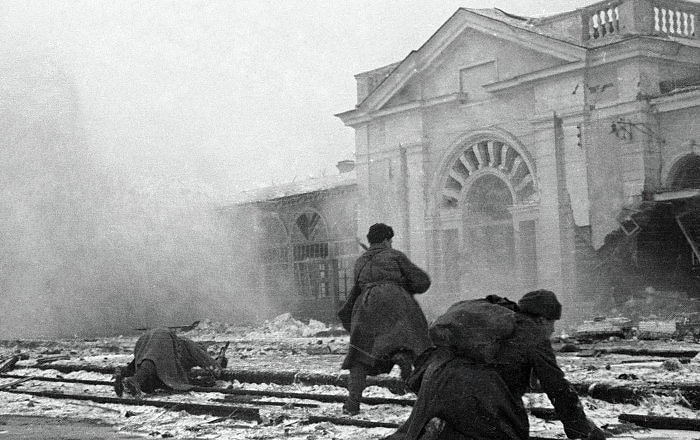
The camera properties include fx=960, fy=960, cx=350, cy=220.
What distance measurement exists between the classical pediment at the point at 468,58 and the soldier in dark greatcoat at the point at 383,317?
47.7 ft

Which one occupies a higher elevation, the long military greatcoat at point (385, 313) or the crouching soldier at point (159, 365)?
the long military greatcoat at point (385, 313)

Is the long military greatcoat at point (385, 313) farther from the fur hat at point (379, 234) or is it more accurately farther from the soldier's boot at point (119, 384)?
the soldier's boot at point (119, 384)

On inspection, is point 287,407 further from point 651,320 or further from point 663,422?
point 651,320

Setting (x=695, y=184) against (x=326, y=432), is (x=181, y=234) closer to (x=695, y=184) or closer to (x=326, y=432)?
(x=695, y=184)

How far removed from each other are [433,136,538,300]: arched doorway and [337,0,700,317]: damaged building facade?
0.04 metres

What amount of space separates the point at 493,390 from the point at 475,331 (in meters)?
0.29

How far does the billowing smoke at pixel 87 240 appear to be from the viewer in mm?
28688

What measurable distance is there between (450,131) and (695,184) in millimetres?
7102

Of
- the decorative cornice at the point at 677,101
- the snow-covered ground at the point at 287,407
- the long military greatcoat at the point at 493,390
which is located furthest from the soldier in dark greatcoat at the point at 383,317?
the decorative cornice at the point at 677,101

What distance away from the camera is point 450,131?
26.4 m

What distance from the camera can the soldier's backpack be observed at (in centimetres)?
462

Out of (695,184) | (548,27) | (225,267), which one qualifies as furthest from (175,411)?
(225,267)

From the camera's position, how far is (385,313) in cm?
894

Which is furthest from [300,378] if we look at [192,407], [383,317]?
[383,317]
